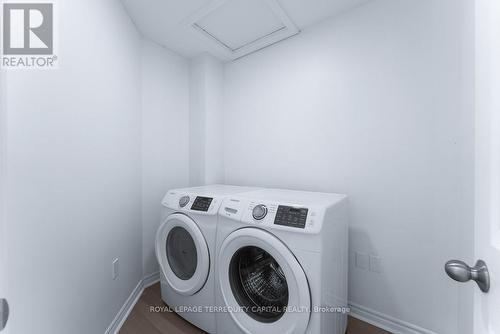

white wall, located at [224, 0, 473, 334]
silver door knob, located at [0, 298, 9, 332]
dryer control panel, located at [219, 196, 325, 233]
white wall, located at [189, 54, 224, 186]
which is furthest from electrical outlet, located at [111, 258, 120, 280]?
white wall, located at [224, 0, 473, 334]

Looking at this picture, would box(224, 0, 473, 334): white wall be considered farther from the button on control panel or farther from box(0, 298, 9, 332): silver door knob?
box(0, 298, 9, 332): silver door knob

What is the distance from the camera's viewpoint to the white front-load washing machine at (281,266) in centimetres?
93

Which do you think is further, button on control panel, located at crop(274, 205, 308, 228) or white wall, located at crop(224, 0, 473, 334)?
white wall, located at crop(224, 0, 473, 334)

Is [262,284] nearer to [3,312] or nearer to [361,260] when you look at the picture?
[361,260]

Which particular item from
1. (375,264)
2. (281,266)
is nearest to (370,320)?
(375,264)

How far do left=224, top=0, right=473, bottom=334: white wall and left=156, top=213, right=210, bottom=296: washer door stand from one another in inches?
31.5

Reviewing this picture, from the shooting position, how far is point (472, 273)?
460 mm

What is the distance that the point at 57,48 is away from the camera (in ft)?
2.96

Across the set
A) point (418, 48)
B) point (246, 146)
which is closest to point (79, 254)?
point (246, 146)

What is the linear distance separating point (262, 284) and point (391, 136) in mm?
1174

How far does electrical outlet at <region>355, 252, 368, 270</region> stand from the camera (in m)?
1.40

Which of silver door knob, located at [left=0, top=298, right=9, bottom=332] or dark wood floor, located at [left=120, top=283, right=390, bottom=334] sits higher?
silver door knob, located at [left=0, top=298, right=9, bottom=332]

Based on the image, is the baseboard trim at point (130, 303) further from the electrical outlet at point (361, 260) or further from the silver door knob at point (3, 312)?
the electrical outlet at point (361, 260)

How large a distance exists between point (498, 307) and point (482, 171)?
269 millimetres
